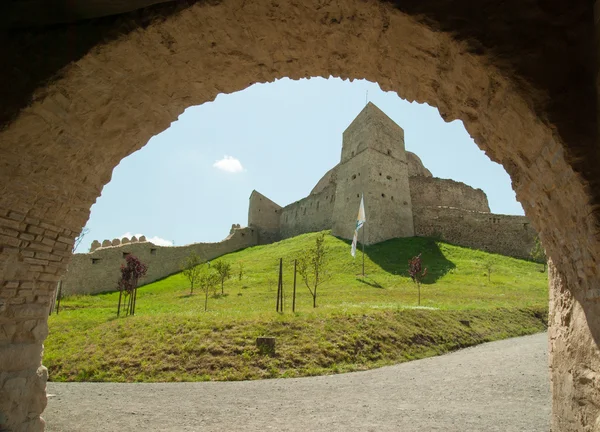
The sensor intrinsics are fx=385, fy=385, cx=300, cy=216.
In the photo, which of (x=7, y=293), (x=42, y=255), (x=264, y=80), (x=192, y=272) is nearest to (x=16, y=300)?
(x=7, y=293)

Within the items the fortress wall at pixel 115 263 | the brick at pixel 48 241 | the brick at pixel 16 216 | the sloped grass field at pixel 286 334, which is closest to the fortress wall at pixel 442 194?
the fortress wall at pixel 115 263

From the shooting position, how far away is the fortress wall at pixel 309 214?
142ft

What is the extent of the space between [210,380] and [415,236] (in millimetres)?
31239

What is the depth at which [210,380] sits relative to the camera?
27.9ft

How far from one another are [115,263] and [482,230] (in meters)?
32.5

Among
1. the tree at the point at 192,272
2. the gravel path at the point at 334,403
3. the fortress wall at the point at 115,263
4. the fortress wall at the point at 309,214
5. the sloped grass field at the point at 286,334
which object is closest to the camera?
the gravel path at the point at 334,403

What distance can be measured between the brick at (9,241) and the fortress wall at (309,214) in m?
39.0

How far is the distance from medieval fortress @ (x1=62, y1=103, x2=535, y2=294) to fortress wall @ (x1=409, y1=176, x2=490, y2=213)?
116 mm

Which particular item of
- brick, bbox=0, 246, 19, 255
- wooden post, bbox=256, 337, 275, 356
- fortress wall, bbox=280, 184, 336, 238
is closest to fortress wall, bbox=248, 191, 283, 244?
fortress wall, bbox=280, 184, 336, 238

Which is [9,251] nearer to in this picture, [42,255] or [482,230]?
[42,255]

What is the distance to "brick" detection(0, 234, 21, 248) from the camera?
4.00 m

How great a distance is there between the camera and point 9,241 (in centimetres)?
405

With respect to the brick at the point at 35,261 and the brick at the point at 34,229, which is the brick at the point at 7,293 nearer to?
the brick at the point at 35,261

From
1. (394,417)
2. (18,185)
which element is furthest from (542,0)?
(394,417)
